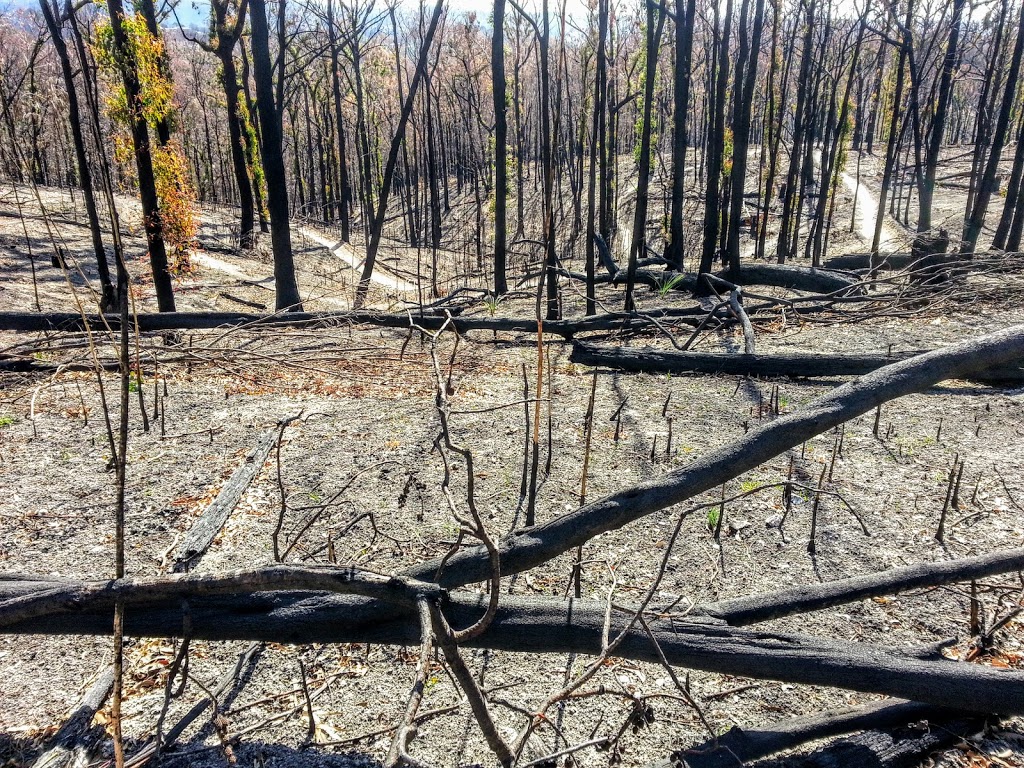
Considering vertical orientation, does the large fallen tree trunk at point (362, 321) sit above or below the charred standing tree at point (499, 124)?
below

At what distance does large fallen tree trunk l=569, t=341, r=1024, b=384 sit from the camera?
5.74 m

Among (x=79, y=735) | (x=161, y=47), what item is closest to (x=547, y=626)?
(x=79, y=735)

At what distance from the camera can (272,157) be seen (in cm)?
1034

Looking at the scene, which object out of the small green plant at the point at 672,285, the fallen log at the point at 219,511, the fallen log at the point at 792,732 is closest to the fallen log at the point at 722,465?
the fallen log at the point at 792,732

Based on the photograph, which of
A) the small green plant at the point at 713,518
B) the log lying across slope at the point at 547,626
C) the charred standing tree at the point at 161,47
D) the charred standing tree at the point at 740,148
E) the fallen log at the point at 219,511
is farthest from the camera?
the charred standing tree at the point at 740,148

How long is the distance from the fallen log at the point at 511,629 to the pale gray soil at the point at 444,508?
1.19 ft

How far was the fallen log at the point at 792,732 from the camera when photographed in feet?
6.40

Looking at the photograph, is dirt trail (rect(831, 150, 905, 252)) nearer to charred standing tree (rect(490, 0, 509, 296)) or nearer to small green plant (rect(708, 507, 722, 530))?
charred standing tree (rect(490, 0, 509, 296))

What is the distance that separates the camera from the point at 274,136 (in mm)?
10344

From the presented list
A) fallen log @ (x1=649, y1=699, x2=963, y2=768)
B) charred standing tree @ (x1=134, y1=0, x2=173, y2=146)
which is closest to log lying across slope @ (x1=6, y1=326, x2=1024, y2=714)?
fallen log @ (x1=649, y1=699, x2=963, y2=768)

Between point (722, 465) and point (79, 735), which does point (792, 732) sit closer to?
point (722, 465)

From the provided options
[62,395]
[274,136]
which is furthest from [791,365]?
[274,136]

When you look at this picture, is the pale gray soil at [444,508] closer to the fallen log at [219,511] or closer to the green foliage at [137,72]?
the fallen log at [219,511]

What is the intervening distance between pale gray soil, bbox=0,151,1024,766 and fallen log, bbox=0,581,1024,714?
1.19ft
